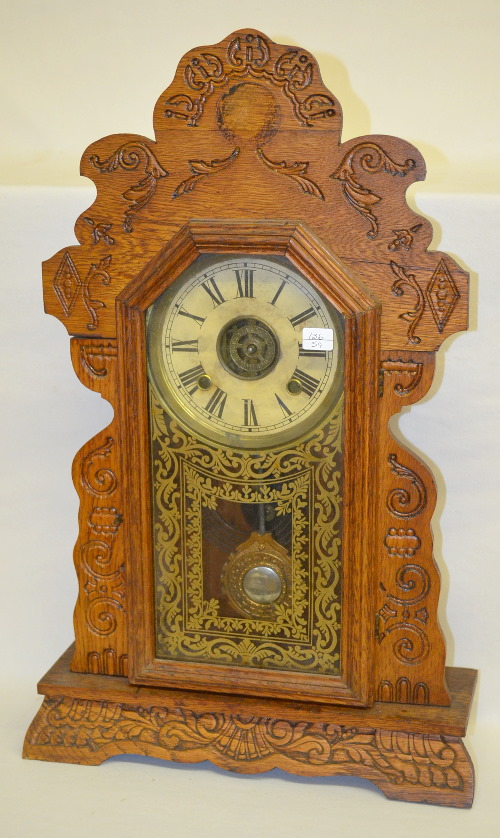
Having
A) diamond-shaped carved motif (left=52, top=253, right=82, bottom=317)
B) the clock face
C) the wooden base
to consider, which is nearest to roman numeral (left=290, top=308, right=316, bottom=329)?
the clock face

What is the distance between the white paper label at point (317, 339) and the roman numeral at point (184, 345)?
20cm

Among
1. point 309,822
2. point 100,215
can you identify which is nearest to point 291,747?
point 309,822

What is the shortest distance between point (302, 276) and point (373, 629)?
2.18 feet

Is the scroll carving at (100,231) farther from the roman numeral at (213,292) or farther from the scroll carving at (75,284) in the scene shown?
the roman numeral at (213,292)

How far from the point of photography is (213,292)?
8.27 feet

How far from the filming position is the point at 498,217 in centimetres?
284

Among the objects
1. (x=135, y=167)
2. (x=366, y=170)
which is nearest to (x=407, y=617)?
(x=366, y=170)

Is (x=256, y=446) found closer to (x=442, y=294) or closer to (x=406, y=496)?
(x=406, y=496)

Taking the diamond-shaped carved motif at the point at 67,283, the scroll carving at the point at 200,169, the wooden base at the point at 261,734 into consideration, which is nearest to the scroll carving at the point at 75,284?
the diamond-shaped carved motif at the point at 67,283

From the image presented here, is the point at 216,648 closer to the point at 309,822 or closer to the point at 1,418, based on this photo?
the point at 309,822

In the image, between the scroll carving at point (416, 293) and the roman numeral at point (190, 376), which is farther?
the roman numeral at point (190, 376)

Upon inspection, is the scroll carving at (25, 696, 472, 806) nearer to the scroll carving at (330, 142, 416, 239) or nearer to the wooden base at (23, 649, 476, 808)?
the wooden base at (23, 649, 476, 808)

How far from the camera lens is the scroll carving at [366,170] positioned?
241 cm

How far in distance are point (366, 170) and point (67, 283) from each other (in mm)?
588
